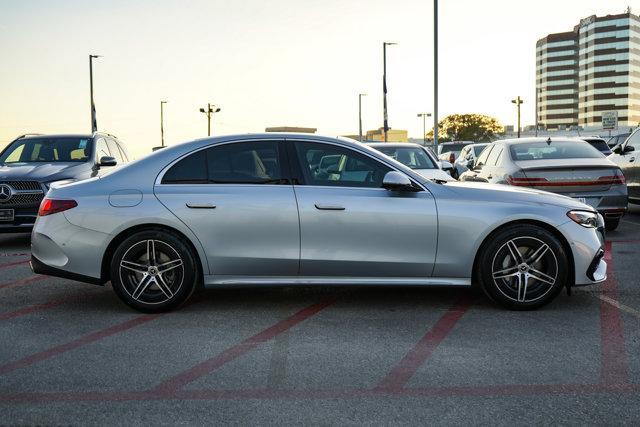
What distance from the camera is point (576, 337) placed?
16.6ft

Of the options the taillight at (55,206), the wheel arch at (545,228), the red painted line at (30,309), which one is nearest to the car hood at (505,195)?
the wheel arch at (545,228)

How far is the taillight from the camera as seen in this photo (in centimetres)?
588

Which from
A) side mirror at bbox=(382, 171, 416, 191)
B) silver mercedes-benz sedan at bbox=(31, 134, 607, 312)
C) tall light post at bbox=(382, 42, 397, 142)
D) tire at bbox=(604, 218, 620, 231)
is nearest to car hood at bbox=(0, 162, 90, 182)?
silver mercedes-benz sedan at bbox=(31, 134, 607, 312)

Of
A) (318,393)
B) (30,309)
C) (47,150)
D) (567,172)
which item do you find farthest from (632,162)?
(318,393)

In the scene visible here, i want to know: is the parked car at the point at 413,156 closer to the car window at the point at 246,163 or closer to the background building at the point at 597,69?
the car window at the point at 246,163

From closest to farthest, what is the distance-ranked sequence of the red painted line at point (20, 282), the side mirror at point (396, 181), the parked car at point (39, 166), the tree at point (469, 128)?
1. the side mirror at point (396, 181)
2. the red painted line at point (20, 282)
3. the parked car at point (39, 166)
4. the tree at point (469, 128)

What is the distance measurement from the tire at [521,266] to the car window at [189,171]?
245cm

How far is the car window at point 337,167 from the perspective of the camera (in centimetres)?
589

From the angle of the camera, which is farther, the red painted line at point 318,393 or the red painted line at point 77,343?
the red painted line at point 77,343

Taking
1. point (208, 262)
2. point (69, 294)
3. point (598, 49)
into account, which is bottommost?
point (69, 294)

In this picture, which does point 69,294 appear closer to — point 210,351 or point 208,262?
point 208,262

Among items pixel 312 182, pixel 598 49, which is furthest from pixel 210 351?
pixel 598 49

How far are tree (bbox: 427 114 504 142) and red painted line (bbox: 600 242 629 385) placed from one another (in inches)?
4629

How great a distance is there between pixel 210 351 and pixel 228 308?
4.52 ft
